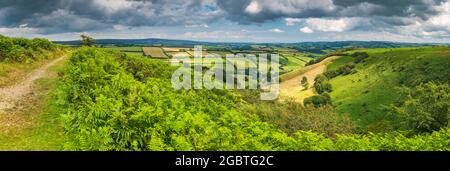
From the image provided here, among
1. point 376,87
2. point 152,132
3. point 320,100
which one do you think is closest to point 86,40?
point 152,132

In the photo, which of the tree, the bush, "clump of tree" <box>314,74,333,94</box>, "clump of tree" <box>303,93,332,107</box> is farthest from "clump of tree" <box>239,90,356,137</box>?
"clump of tree" <box>314,74,333,94</box>

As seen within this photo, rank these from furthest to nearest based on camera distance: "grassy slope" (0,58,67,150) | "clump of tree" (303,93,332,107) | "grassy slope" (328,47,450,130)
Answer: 1. "clump of tree" (303,93,332,107)
2. "grassy slope" (328,47,450,130)
3. "grassy slope" (0,58,67,150)

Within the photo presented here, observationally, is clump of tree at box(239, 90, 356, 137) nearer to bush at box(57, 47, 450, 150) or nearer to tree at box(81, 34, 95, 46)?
tree at box(81, 34, 95, 46)

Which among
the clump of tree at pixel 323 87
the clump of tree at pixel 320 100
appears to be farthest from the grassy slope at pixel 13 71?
the clump of tree at pixel 323 87

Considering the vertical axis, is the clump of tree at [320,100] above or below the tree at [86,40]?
below

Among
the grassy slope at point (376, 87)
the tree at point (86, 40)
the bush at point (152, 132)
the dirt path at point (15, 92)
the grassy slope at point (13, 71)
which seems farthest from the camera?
the grassy slope at point (376, 87)

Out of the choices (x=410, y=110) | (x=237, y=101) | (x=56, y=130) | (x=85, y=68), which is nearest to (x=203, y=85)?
(x=237, y=101)

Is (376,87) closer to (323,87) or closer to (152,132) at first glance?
(323,87)

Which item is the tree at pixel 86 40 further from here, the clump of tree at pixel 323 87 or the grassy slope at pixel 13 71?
the clump of tree at pixel 323 87

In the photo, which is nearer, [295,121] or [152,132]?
[152,132]

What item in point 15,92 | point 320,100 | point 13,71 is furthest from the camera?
point 320,100
